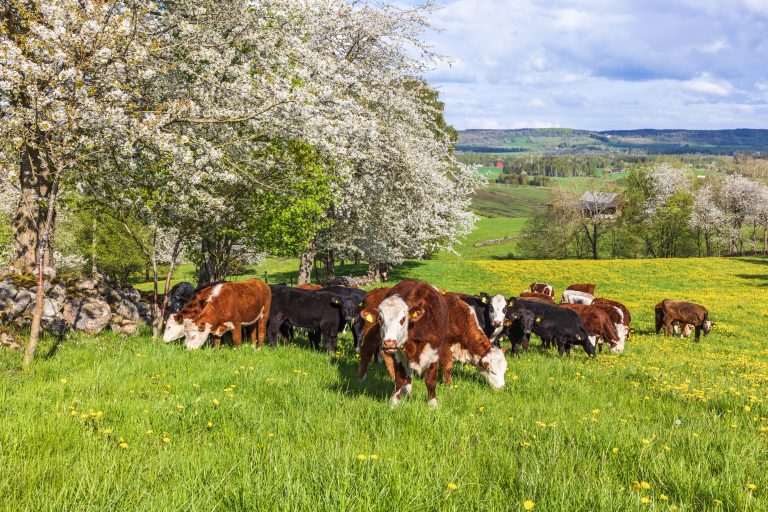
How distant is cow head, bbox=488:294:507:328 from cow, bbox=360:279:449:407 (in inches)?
198

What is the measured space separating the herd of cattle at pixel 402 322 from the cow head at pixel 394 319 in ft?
0.05

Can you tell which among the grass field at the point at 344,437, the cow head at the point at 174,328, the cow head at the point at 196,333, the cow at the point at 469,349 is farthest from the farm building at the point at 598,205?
the cow head at the point at 174,328

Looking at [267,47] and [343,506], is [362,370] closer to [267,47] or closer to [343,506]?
[343,506]

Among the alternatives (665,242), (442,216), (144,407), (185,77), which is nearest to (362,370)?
(144,407)

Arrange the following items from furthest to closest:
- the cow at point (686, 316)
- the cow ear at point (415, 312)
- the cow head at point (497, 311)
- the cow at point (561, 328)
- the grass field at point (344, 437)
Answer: the cow at point (686, 316) → the cow at point (561, 328) → the cow head at point (497, 311) → the cow ear at point (415, 312) → the grass field at point (344, 437)

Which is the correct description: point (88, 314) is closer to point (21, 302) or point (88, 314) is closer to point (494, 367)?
point (21, 302)

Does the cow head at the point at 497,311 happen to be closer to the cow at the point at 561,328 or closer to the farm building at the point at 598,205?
the cow at the point at 561,328

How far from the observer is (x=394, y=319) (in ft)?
22.7

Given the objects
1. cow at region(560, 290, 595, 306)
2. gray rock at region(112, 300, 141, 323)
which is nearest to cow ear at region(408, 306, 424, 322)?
gray rock at region(112, 300, 141, 323)

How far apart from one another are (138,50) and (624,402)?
444 inches

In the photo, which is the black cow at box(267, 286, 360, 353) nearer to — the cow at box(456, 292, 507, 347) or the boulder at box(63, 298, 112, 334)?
the cow at box(456, 292, 507, 347)

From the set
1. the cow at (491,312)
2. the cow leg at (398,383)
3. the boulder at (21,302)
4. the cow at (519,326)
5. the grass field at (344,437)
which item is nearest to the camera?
the grass field at (344,437)

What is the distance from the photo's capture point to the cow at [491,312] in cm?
1288

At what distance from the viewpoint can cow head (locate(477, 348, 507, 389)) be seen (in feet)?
29.1
